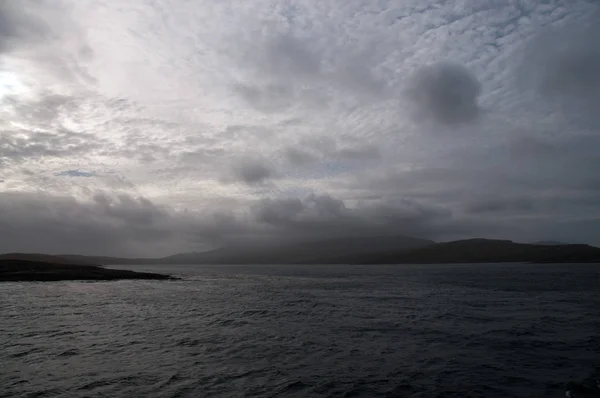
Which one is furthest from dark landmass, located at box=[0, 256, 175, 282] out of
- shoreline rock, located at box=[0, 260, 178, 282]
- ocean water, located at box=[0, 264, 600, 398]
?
ocean water, located at box=[0, 264, 600, 398]

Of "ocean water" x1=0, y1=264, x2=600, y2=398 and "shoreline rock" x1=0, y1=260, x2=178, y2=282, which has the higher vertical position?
"shoreline rock" x1=0, y1=260, x2=178, y2=282

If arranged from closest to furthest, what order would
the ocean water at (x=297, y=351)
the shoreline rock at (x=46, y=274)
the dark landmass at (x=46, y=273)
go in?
the ocean water at (x=297, y=351), the shoreline rock at (x=46, y=274), the dark landmass at (x=46, y=273)

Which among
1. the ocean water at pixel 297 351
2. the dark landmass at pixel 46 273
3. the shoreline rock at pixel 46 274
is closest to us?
the ocean water at pixel 297 351

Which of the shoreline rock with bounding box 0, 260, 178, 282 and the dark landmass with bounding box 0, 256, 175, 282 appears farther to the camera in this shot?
the dark landmass with bounding box 0, 256, 175, 282

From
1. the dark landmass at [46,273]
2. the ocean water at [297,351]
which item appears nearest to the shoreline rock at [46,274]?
the dark landmass at [46,273]

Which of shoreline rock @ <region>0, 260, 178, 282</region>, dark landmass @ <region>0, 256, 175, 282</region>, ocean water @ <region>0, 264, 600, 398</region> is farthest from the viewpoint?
dark landmass @ <region>0, 256, 175, 282</region>

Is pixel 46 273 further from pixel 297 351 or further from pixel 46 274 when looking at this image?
pixel 297 351

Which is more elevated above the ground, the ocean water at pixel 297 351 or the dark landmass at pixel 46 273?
the dark landmass at pixel 46 273

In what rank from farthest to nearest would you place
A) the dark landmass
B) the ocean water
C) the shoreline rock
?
the dark landmass < the shoreline rock < the ocean water

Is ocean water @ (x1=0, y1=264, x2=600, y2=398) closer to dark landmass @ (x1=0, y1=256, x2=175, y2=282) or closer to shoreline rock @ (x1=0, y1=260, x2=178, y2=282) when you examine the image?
shoreline rock @ (x1=0, y1=260, x2=178, y2=282)

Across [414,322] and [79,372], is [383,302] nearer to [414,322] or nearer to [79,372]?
[414,322]

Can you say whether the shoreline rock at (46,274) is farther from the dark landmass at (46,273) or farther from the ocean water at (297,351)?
the ocean water at (297,351)

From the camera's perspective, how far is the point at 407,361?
1004 inches

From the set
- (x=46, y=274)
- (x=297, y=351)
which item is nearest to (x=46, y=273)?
(x=46, y=274)
